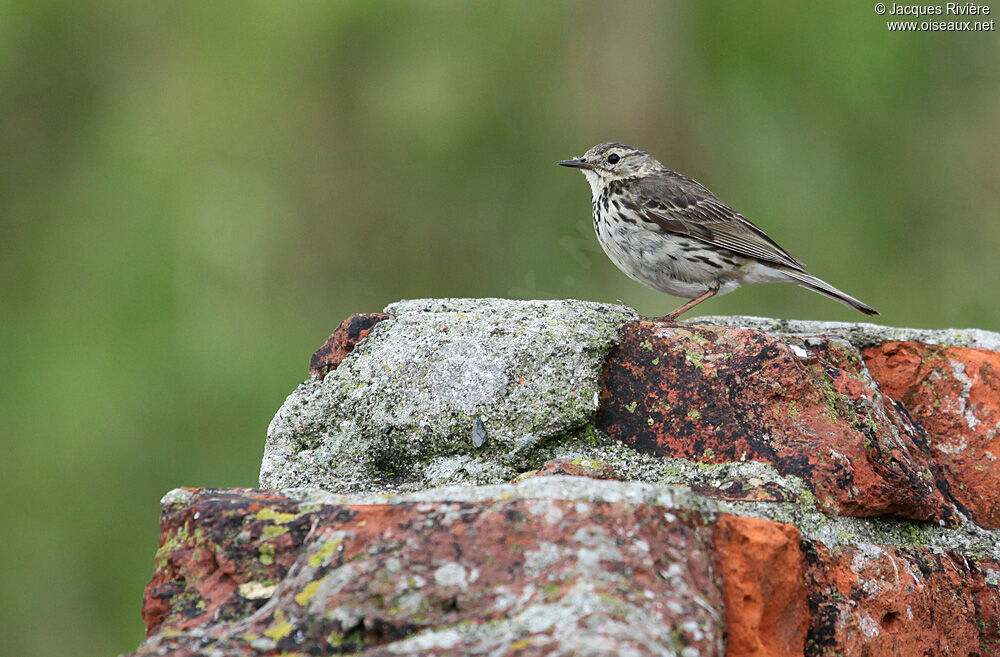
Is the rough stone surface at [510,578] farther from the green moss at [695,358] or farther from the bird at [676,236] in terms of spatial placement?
the bird at [676,236]

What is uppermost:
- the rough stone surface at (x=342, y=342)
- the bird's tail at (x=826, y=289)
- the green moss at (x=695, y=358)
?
the rough stone surface at (x=342, y=342)

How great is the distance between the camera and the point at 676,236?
15.7 feet

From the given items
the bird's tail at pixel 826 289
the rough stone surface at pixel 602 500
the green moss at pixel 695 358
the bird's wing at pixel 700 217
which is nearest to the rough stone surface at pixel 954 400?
the rough stone surface at pixel 602 500

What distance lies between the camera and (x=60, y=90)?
5504 millimetres

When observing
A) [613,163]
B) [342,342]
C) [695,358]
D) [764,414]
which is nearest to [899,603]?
[764,414]

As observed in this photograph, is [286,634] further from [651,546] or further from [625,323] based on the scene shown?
[625,323]

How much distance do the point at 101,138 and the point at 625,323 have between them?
3.86 m

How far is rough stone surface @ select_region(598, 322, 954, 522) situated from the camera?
6.36 feet

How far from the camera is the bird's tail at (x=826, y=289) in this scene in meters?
4.21

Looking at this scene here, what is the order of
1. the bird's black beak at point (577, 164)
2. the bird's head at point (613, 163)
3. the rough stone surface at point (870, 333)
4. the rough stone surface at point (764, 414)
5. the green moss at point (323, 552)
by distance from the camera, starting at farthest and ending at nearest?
1. the bird's head at point (613, 163)
2. the bird's black beak at point (577, 164)
3. the rough stone surface at point (870, 333)
4. the rough stone surface at point (764, 414)
5. the green moss at point (323, 552)

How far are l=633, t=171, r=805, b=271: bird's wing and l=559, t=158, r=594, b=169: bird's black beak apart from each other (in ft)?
0.77

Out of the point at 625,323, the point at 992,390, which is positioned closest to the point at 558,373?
the point at 625,323

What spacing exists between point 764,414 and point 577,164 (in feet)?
10.2

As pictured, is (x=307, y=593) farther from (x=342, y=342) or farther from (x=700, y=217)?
(x=700, y=217)
